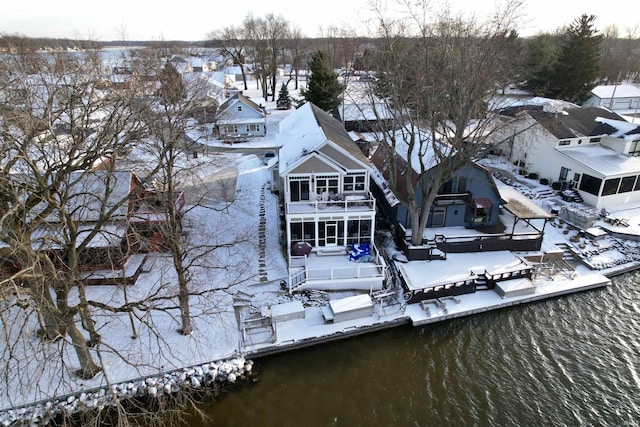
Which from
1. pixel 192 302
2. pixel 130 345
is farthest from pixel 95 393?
pixel 192 302

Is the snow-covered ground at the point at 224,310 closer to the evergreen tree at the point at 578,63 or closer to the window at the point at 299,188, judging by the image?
the window at the point at 299,188

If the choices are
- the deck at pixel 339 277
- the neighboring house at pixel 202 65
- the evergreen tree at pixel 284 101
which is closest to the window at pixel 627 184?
the deck at pixel 339 277

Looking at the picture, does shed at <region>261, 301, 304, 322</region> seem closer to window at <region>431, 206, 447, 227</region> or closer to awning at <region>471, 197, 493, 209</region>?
window at <region>431, 206, 447, 227</region>

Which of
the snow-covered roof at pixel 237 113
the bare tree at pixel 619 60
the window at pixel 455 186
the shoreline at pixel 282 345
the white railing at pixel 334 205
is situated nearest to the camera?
the shoreline at pixel 282 345

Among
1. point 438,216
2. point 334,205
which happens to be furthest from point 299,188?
point 438,216

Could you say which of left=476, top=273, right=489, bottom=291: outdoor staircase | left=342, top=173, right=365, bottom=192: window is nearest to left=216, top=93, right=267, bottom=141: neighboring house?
left=342, top=173, right=365, bottom=192: window

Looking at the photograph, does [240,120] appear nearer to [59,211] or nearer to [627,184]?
[59,211]

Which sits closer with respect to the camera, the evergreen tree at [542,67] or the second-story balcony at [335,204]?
the second-story balcony at [335,204]
